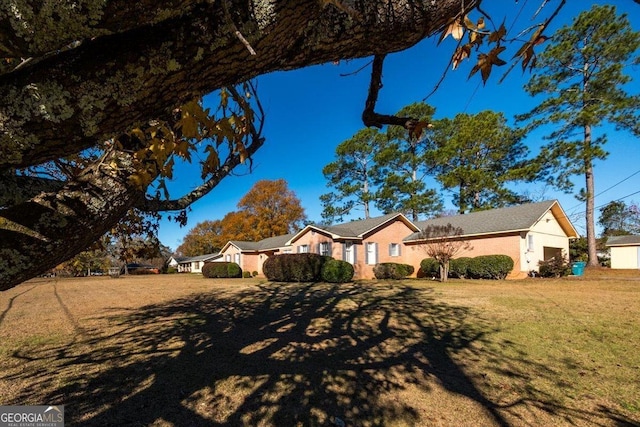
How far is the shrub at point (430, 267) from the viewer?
19969mm

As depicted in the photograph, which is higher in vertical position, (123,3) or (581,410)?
(123,3)

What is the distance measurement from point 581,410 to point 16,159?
498 centimetres

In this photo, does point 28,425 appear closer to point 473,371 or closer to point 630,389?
point 473,371

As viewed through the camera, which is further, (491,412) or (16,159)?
(491,412)

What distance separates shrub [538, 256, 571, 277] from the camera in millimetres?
17469

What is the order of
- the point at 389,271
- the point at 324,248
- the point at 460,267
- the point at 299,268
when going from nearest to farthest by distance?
1. the point at 299,268
2. the point at 460,267
3. the point at 389,271
4. the point at 324,248

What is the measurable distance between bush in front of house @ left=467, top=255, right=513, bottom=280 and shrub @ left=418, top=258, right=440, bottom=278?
74.6 inches

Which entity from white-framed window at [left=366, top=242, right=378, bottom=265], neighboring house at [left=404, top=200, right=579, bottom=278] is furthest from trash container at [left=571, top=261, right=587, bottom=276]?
white-framed window at [left=366, top=242, right=378, bottom=265]

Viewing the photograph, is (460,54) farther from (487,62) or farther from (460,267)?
(460,267)

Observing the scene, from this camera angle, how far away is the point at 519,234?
1817 cm

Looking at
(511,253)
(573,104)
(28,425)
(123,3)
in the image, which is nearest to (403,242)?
(511,253)

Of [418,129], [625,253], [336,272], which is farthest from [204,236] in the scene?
[418,129]

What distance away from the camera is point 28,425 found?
3.12m

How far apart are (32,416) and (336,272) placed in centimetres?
1488
